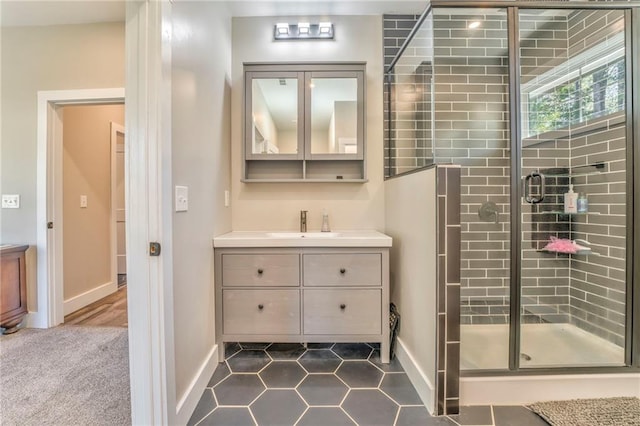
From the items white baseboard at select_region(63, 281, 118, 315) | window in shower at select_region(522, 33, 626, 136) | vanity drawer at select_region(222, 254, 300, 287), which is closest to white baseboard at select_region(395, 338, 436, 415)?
vanity drawer at select_region(222, 254, 300, 287)

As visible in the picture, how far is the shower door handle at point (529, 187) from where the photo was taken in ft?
5.98

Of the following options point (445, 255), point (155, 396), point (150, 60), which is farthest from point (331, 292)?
point (150, 60)

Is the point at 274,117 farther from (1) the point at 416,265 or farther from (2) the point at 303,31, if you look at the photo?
(1) the point at 416,265

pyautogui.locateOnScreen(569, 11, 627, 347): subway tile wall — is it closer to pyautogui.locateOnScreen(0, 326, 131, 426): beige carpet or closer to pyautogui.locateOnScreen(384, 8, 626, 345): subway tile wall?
pyautogui.locateOnScreen(384, 8, 626, 345): subway tile wall

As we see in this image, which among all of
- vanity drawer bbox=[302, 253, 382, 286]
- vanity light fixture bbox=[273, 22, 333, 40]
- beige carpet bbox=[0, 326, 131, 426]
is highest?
vanity light fixture bbox=[273, 22, 333, 40]

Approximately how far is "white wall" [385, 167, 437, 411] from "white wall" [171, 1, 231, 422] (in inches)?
50.6

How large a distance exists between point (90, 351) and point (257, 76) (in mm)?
2470

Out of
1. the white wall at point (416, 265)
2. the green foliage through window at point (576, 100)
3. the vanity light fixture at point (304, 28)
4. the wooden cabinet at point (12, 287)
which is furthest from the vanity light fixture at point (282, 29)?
the wooden cabinet at point (12, 287)

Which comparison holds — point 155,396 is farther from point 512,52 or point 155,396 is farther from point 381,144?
point 512,52

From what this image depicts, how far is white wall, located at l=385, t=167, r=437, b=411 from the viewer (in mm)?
1375

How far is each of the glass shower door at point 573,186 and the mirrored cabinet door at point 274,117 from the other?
5.21 ft

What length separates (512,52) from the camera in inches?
61.4

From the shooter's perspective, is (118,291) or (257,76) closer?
(257,76)

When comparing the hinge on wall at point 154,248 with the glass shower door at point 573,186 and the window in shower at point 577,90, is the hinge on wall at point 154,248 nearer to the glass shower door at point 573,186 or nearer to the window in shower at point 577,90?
the glass shower door at point 573,186
